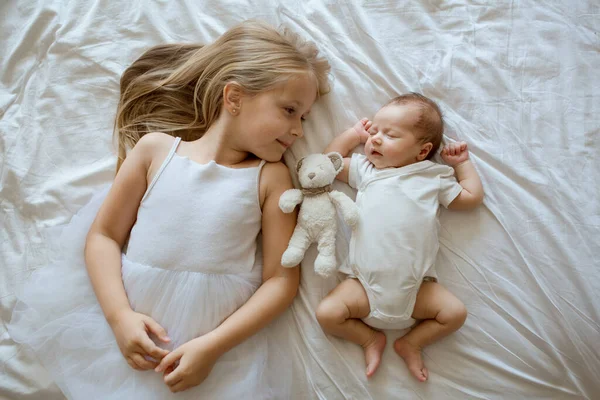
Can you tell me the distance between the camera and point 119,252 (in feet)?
3.61

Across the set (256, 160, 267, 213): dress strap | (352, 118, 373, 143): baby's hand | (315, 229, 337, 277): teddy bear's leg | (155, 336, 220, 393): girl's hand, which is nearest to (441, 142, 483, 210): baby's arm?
(352, 118, 373, 143): baby's hand

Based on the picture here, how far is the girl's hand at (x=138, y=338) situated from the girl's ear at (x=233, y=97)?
50 cm

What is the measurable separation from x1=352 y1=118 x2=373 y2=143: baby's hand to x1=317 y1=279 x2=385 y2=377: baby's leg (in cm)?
34

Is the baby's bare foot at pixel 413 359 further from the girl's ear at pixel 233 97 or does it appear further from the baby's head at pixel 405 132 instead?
the girl's ear at pixel 233 97

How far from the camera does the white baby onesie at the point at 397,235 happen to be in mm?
1034

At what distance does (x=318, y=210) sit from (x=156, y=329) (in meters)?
0.42

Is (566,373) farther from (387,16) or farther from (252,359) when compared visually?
(387,16)

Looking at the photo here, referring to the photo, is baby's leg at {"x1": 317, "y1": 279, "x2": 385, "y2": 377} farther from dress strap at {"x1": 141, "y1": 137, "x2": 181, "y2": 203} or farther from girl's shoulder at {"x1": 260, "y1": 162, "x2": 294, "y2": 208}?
dress strap at {"x1": 141, "y1": 137, "x2": 181, "y2": 203}

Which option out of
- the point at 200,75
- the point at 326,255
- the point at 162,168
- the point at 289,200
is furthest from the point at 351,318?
the point at 200,75

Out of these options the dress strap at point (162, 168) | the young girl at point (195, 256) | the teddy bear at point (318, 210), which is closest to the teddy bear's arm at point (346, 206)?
the teddy bear at point (318, 210)

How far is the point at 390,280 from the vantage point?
3.39ft

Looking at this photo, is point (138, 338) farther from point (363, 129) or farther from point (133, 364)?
point (363, 129)

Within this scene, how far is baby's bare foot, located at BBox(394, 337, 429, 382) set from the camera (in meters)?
1.04

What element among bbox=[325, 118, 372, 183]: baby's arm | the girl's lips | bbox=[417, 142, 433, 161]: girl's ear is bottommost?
bbox=[417, 142, 433, 161]: girl's ear
